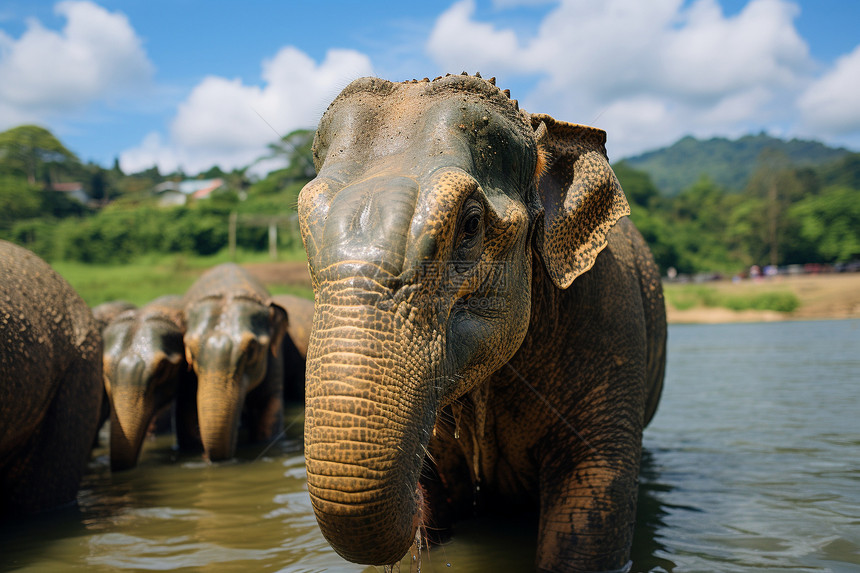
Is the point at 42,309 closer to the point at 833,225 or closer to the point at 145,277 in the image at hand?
the point at 145,277

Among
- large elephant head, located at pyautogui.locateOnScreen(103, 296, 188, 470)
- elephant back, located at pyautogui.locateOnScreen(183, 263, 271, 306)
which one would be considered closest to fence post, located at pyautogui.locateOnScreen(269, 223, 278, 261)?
elephant back, located at pyautogui.locateOnScreen(183, 263, 271, 306)

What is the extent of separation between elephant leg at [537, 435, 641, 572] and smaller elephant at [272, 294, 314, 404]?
8.18m

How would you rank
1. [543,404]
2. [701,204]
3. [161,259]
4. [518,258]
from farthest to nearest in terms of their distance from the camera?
[701,204] < [161,259] < [543,404] < [518,258]

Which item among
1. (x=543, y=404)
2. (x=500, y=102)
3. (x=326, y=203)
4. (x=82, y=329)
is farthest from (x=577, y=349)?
(x=82, y=329)

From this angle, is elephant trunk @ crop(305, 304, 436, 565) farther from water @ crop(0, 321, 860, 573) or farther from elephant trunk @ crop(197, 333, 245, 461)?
elephant trunk @ crop(197, 333, 245, 461)

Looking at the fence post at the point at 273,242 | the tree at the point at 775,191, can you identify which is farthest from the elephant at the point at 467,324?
the tree at the point at 775,191

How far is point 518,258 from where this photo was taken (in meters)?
3.10

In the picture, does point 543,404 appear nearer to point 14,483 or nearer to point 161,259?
point 14,483

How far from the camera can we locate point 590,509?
12.0 ft

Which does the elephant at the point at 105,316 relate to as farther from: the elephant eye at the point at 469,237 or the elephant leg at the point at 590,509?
the elephant eye at the point at 469,237

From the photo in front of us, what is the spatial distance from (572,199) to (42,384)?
13.1ft

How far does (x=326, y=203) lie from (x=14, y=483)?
4.35m

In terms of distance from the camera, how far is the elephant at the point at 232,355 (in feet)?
26.0

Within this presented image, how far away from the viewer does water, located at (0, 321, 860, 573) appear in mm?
4664
